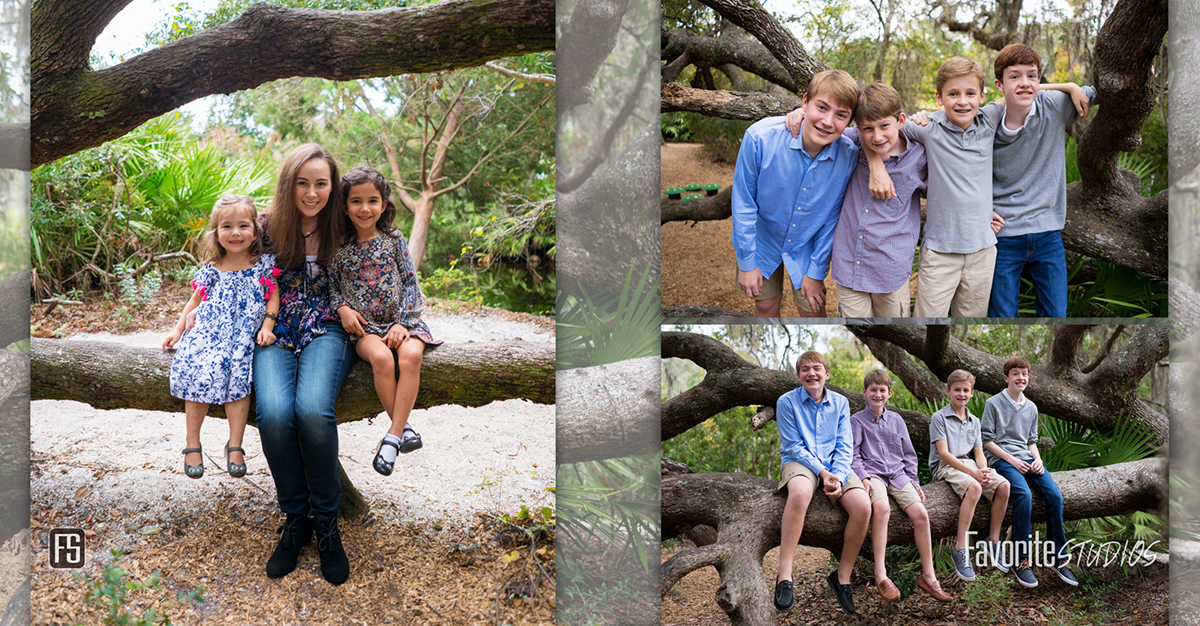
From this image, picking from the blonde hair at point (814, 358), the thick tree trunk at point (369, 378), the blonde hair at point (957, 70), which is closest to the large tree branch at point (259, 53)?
the thick tree trunk at point (369, 378)

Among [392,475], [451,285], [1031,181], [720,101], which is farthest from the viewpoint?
[451,285]

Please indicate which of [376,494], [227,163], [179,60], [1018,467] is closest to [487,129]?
[227,163]

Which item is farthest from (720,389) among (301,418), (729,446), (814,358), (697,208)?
(301,418)

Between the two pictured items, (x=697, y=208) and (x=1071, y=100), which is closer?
(x=1071, y=100)

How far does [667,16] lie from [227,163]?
1977 mm

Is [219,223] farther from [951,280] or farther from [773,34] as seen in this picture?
[951,280]

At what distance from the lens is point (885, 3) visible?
2824 mm

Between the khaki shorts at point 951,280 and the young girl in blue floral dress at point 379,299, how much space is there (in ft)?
6.47

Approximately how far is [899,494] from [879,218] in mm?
1070

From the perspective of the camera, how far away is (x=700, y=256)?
2.76 meters

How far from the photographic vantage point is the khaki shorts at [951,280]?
2.70 m

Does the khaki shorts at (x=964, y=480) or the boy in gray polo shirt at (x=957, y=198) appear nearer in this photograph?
the boy in gray polo shirt at (x=957, y=198)

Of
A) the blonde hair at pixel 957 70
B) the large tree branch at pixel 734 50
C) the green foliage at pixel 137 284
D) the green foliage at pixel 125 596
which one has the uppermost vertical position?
the large tree branch at pixel 734 50

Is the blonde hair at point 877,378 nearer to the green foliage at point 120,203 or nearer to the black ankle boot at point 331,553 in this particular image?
the black ankle boot at point 331,553
